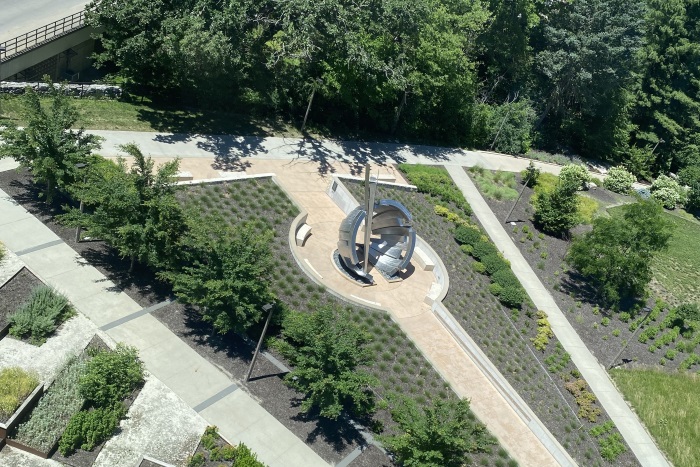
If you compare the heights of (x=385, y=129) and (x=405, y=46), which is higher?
(x=405, y=46)

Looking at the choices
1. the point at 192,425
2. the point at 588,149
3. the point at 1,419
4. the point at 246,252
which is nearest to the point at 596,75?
the point at 588,149

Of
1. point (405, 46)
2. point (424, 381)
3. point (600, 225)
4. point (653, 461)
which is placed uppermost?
point (405, 46)

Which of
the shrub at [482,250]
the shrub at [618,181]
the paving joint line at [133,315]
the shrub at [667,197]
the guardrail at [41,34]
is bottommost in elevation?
the shrub at [667,197]

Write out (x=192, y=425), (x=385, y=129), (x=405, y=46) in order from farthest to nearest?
(x=385, y=129)
(x=405, y=46)
(x=192, y=425)

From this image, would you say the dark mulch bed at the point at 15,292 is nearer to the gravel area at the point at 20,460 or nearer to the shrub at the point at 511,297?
the gravel area at the point at 20,460

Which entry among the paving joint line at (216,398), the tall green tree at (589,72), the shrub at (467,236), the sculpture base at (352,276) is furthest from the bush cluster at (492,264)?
the tall green tree at (589,72)

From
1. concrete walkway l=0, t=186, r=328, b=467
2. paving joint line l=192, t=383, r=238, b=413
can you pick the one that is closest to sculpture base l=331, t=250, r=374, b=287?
concrete walkway l=0, t=186, r=328, b=467

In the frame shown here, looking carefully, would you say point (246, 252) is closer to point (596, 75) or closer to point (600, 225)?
point (600, 225)
